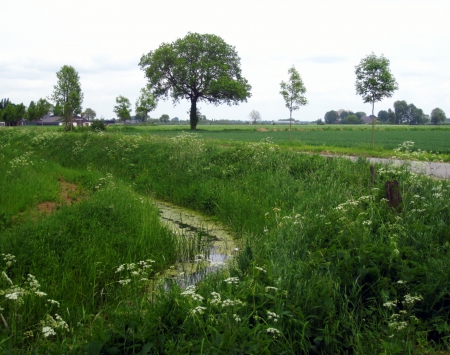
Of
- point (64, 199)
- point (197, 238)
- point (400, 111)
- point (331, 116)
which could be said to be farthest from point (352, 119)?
point (197, 238)

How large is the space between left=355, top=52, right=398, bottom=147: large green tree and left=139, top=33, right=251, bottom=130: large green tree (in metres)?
33.8

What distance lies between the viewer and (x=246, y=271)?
596cm

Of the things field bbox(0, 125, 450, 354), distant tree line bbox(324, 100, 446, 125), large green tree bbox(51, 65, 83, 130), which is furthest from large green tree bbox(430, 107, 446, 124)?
field bbox(0, 125, 450, 354)

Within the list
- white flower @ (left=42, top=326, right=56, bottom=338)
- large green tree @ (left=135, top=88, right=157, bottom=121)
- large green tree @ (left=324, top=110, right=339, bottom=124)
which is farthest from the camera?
large green tree @ (left=324, top=110, right=339, bottom=124)

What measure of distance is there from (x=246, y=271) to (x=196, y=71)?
53.8 metres

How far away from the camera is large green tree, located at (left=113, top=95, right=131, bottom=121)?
62469 mm

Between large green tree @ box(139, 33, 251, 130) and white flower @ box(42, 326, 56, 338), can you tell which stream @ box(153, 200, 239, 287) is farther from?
Result: large green tree @ box(139, 33, 251, 130)

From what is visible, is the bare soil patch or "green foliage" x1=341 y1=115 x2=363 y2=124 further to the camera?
"green foliage" x1=341 y1=115 x2=363 y2=124

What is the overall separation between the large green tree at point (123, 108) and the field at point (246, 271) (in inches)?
2016

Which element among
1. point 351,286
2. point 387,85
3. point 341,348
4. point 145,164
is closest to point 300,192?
point 351,286

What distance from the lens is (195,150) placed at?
17.3m

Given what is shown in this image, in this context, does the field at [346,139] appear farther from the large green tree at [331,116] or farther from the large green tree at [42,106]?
the large green tree at [331,116]

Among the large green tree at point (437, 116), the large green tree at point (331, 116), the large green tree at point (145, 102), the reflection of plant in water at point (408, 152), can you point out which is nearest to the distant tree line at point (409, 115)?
the large green tree at point (437, 116)

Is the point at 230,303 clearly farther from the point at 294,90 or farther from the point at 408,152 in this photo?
the point at 294,90
